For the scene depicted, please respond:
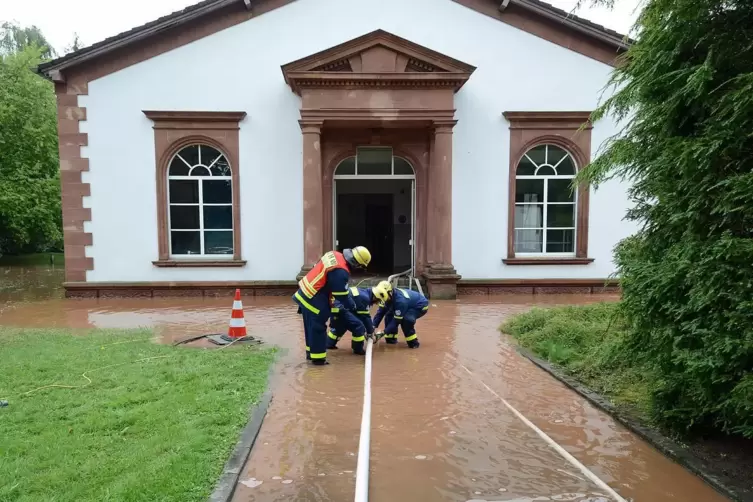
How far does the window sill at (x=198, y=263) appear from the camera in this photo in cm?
1296

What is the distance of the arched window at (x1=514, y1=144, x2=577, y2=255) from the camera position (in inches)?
532

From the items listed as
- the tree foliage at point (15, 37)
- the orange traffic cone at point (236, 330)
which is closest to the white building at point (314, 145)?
the orange traffic cone at point (236, 330)

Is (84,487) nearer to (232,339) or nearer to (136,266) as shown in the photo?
(232,339)

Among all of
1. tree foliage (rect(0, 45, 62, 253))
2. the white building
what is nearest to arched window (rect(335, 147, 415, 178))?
the white building

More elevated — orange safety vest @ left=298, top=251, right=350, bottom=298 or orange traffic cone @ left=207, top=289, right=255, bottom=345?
orange safety vest @ left=298, top=251, right=350, bottom=298

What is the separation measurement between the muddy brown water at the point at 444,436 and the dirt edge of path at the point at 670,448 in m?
0.07

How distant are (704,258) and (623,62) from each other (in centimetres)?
235

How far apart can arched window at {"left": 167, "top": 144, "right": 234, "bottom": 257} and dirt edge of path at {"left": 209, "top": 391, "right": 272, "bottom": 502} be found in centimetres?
885

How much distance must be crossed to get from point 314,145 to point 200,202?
328cm

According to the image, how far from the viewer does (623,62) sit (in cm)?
513

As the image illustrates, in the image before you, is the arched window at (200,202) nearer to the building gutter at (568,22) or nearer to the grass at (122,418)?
the grass at (122,418)

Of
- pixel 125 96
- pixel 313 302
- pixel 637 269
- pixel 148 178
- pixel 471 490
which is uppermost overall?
pixel 125 96

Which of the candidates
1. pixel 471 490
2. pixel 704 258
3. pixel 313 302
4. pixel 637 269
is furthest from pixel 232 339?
pixel 704 258

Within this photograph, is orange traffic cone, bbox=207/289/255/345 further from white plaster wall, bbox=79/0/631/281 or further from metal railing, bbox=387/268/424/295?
white plaster wall, bbox=79/0/631/281
